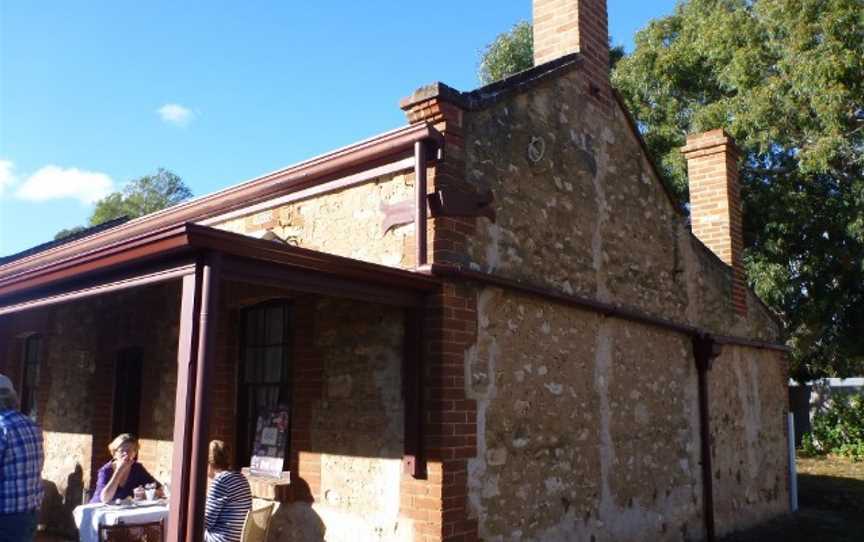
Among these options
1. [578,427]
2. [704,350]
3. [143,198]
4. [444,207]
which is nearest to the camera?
[444,207]

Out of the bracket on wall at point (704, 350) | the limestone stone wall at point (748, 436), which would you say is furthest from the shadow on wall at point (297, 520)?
A: the limestone stone wall at point (748, 436)

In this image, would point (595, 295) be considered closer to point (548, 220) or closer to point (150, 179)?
point (548, 220)

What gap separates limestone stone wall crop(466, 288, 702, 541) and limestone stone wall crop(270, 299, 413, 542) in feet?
1.89

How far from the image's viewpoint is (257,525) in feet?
18.5

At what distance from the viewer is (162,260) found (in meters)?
4.58

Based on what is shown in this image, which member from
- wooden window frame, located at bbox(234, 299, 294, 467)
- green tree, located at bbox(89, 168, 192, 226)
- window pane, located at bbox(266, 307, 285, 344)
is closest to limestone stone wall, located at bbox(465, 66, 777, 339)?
wooden window frame, located at bbox(234, 299, 294, 467)

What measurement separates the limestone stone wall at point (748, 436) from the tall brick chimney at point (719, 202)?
989mm

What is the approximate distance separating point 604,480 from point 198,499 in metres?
4.21

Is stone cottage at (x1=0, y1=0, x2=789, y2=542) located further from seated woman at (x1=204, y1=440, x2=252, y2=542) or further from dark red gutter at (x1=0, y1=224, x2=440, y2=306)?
seated woman at (x1=204, y1=440, x2=252, y2=542)

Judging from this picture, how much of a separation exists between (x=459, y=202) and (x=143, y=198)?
114ft

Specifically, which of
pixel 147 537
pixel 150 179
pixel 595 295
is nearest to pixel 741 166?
pixel 595 295

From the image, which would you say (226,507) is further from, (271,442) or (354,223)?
(354,223)

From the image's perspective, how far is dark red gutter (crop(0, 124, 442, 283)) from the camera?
5.59m

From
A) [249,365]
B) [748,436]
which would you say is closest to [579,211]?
[249,365]
